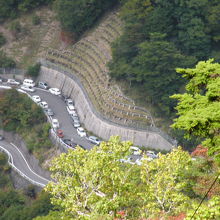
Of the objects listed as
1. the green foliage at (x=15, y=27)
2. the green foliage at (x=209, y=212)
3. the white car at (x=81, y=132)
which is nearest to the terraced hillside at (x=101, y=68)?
the white car at (x=81, y=132)

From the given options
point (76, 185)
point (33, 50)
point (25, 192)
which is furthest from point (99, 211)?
point (33, 50)

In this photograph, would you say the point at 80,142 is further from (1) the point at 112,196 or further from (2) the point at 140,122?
(1) the point at 112,196

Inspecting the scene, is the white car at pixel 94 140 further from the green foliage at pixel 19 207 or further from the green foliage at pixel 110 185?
the green foliage at pixel 110 185

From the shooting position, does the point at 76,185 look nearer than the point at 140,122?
Yes

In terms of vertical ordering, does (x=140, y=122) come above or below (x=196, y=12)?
below

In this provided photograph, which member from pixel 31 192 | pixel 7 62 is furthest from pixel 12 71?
pixel 31 192

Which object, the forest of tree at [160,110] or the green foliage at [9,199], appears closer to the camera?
the forest of tree at [160,110]

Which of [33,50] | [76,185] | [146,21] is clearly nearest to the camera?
[76,185]
